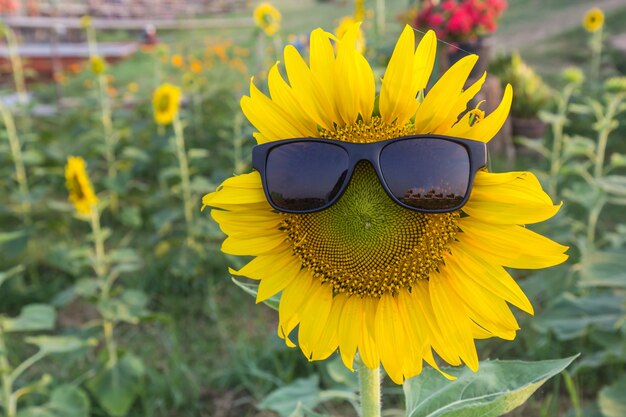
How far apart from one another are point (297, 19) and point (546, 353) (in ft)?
21.9

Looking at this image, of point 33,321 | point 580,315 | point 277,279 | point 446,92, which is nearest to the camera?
point 446,92

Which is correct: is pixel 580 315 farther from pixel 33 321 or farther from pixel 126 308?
pixel 33 321

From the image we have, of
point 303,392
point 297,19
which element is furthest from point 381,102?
point 297,19

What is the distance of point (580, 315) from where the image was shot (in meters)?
2.02

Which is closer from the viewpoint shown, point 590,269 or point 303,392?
point 303,392

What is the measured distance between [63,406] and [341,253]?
1.47 m

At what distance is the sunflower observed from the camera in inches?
28.2

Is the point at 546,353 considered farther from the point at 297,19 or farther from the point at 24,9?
the point at 24,9

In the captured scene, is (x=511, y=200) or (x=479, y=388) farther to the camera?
(x=479, y=388)

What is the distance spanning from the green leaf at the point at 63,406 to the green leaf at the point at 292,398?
691mm

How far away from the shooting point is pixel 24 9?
9.69m

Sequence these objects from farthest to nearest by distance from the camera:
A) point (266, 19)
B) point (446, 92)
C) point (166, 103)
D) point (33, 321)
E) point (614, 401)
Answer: point (266, 19)
point (166, 103)
point (33, 321)
point (614, 401)
point (446, 92)

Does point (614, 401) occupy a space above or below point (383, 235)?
below

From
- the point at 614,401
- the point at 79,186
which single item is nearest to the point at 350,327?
the point at 614,401
